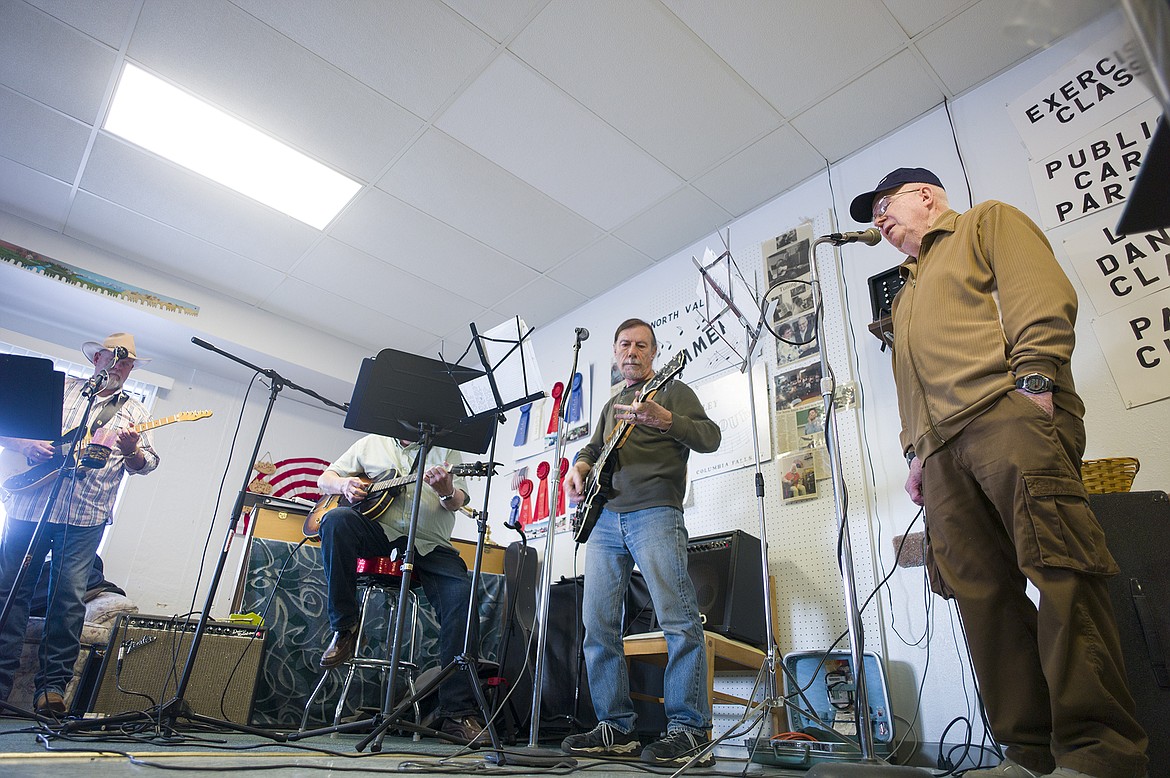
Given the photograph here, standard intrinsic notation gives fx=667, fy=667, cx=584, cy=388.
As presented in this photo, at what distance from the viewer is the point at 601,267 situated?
15.0 feet

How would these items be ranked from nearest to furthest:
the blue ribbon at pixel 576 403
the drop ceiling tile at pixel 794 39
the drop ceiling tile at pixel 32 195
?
the drop ceiling tile at pixel 794 39
the drop ceiling tile at pixel 32 195
the blue ribbon at pixel 576 403

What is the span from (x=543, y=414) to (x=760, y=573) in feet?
7.39

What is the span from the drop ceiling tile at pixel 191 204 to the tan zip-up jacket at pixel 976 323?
3.83m

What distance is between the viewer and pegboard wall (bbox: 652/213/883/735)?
282cm

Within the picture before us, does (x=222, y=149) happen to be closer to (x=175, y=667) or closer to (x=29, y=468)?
(x=29, y=468)

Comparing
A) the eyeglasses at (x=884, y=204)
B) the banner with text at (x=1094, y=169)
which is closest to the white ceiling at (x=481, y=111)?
the banner with text at (x=1094, y=169)

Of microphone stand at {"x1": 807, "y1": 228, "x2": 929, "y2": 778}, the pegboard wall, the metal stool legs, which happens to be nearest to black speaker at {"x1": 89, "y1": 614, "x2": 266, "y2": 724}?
the metal stool legs

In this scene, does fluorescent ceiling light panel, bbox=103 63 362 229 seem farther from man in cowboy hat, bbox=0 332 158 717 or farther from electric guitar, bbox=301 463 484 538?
electric guitar, bbox=301 463 484 538

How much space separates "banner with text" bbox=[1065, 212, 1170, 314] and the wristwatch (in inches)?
48.0

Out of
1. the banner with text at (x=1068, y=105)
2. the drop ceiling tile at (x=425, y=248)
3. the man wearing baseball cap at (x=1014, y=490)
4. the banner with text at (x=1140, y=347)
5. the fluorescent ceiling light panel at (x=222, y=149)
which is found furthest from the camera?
the drop ceiling tile at (x=425, y=248)

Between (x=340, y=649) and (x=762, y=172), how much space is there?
3155mm

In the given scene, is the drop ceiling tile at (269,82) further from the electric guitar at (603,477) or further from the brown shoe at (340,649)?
the brown shoe at (340,649)

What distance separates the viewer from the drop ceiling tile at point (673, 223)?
3953 mm

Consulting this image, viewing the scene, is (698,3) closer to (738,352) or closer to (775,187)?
(775,187)
